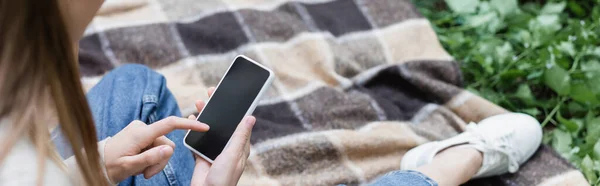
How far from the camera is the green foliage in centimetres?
107

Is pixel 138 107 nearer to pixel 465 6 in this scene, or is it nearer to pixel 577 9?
pixel 465 6

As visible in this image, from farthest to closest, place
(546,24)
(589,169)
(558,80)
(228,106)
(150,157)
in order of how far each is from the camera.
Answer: (546,24) → (558,80) → (589,169) → (228,106) → (150,157)

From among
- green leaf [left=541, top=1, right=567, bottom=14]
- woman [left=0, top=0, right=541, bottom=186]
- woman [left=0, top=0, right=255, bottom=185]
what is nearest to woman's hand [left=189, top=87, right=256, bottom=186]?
woman [left=0, top=0, right=541, bottom=186]

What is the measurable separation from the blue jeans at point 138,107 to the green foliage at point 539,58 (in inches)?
22.4

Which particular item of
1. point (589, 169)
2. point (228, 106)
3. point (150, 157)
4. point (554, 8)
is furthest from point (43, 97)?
point (554, 8)

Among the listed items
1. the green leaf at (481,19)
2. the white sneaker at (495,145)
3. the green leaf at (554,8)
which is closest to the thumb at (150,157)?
the white sneaker at (495,145)

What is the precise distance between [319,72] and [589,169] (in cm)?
47

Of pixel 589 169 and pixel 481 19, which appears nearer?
pixel 589 169

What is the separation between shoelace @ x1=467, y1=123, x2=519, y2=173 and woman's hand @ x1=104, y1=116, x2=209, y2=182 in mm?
499

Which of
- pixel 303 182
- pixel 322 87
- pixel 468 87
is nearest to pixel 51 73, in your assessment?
pixel 303 182

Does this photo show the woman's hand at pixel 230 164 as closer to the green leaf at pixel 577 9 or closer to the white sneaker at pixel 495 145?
the white sneaker at pixel 495 145

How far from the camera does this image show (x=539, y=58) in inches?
46.5

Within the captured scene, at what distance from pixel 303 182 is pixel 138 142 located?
1.01ft

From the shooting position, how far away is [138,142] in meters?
0.70
